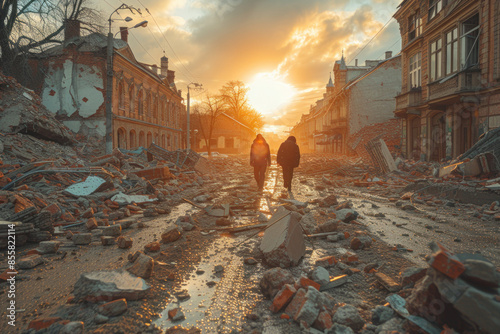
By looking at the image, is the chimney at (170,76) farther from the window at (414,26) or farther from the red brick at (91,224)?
→ the red brick at (91,224)

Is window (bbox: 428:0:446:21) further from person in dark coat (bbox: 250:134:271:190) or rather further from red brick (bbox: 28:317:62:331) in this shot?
red brick (bbox: 28:317:62:331)

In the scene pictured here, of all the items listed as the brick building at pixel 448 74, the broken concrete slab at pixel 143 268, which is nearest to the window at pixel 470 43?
the brick building at pixel 448 74

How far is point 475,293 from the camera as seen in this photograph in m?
1.63

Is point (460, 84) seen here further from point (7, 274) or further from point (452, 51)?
point (7, 274)

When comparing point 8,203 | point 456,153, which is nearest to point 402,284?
point 8,203

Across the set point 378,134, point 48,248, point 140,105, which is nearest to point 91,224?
point 48,248

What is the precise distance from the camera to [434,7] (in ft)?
55.8

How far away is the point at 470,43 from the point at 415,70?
564cm

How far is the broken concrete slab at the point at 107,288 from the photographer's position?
97.6 inches

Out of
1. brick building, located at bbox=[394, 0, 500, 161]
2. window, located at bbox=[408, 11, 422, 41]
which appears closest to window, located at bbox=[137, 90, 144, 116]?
brick building, located at bbox=[394, 0, 500, 161]

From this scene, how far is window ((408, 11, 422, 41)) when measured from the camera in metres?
18.8

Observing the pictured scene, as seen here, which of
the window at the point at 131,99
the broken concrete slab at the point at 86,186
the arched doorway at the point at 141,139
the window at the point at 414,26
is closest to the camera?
the broken concrete slab at the point at 86,186

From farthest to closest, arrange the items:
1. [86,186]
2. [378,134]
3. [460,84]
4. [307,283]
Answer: [378,134], [460,84], [86,186], [307,283]

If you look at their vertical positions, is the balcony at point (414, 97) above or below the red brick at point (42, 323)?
above
